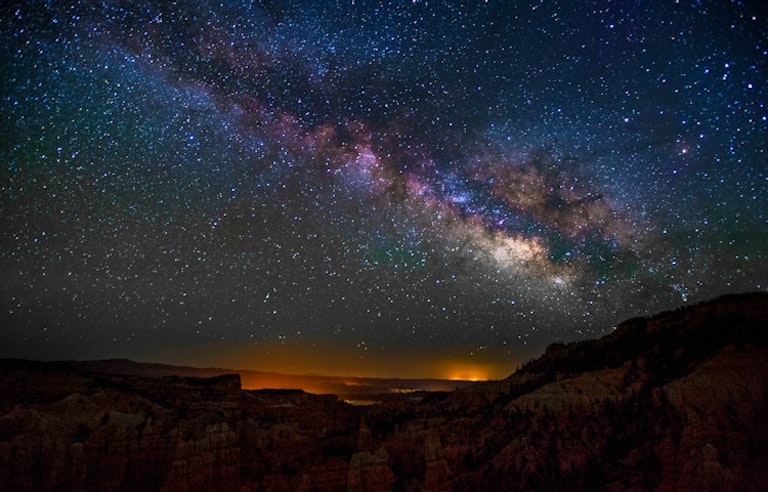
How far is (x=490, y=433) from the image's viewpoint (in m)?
46.0

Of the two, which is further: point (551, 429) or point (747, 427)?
point (551, 429)

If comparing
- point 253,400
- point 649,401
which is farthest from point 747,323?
point 253,400

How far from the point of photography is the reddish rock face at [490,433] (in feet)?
119

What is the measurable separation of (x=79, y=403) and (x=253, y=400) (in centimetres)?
1939

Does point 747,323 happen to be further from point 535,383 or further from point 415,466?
point 415,466

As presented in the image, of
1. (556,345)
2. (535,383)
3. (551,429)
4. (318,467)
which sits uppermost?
(556,345)

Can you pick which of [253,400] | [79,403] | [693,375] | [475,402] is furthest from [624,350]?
[79,403]

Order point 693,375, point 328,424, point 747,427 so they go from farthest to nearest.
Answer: point 328,424 → point 693,375 → point 747,427

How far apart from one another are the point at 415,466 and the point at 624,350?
2029cm

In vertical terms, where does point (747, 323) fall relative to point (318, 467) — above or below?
above

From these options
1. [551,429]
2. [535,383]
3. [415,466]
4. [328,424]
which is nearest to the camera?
[551,429]

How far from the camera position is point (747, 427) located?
34.5 m

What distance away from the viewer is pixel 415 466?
46.0 m

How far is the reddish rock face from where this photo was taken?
36188 millimetres
